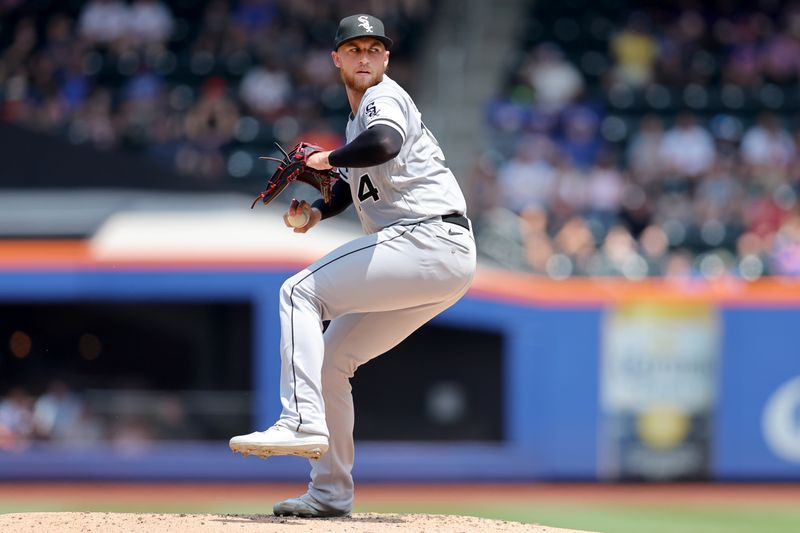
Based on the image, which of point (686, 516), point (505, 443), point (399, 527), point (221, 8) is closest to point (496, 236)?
point (505, 443)

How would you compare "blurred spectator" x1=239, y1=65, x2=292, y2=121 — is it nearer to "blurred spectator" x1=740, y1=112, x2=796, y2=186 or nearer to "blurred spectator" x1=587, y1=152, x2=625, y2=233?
"blurred spectator" x1=587, y1=152, x2=625, y2=233

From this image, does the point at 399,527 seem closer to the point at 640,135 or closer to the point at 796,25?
the point at 640,135

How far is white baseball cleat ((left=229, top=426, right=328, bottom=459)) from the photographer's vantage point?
4.78 m

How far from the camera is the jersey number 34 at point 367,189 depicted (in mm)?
5121

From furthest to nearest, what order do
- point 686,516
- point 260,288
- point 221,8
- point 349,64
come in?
point 221,8 → point 260,288 → point 686,516 → point 349,64

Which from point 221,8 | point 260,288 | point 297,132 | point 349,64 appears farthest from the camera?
point 221,8

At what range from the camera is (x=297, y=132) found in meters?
12.7

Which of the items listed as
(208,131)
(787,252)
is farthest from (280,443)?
(208,131)

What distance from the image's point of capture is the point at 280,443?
15.8ft

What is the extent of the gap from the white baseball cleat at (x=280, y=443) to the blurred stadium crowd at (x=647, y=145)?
23.1 feet

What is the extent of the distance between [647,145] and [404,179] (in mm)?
8316

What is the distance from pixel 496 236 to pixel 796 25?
4.96m

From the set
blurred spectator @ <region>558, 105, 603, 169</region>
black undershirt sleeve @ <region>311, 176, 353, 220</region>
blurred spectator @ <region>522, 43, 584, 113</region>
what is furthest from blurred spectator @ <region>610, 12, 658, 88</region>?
black undershirt sleeve @ <region>311, 176, 353, 220</region>

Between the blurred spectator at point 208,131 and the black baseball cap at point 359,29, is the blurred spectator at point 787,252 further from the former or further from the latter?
the black baseball cap at point 359,29
